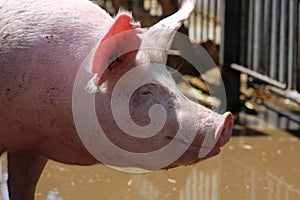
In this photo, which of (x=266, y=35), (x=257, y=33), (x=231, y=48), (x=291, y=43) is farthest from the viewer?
(x=231, y=48)

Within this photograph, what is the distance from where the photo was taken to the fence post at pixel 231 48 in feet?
20.1

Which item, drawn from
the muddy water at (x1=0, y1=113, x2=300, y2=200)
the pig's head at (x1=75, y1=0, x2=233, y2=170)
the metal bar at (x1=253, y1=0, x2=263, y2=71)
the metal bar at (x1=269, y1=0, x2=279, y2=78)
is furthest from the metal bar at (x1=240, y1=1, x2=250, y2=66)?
the pig's head at (x1=75, y1=0, x2=233, y2=170)

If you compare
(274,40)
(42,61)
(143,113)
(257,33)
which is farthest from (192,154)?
(257,33)

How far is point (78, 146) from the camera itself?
9.78 ft

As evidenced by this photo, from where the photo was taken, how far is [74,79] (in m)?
2.86

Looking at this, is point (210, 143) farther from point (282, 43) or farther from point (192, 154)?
point (282, 43)

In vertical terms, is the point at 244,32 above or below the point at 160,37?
below

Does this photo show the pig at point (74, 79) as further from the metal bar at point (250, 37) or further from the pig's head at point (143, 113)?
the metal bar at point (250, 37)

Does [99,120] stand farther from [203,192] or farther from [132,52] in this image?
[203,192]

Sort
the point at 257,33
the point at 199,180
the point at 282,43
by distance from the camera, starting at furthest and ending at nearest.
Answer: the point at 257,33, the point at 282,43, the point at 199,180

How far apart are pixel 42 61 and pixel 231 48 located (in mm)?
3528

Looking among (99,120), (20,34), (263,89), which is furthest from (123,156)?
(263,89)

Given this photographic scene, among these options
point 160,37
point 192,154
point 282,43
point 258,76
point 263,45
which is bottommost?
point 258,76

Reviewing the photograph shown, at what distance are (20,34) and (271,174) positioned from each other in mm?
2072
